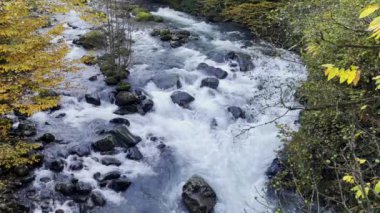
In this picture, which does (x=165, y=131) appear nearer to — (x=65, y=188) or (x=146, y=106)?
(x=146, y=106)

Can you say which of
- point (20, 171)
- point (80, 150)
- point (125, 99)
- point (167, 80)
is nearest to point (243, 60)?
point (167, 80)

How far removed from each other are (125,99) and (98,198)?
4.33 metres

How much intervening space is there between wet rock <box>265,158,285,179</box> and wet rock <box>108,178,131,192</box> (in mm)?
3699

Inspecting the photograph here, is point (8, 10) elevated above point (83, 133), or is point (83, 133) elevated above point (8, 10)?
point (8, 10)

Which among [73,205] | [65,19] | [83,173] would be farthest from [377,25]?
[65,19]

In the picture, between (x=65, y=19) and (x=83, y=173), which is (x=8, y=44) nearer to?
(x=83, y=173)

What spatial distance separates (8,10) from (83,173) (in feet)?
14.3

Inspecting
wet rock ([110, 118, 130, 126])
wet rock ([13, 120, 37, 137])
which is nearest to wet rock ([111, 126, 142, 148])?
wet rock ([110, 118, 130, 126])

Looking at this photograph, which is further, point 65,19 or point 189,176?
point 65,19

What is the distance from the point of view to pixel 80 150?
1016cm

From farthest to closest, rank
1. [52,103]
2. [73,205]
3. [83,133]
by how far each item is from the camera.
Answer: [83,133]
[52,103]
[73,205]

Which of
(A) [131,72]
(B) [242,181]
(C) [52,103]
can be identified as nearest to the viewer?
(C) [52,103]

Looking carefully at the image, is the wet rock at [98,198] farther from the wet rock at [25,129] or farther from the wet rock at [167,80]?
the wet rock at [167,80]

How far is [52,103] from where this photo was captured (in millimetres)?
9141
